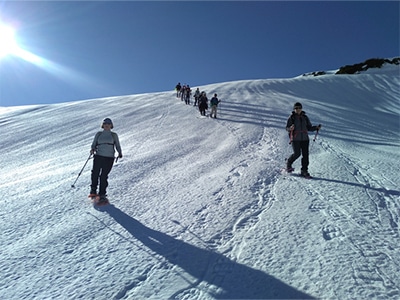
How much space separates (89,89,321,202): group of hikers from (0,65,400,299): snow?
0.43 m

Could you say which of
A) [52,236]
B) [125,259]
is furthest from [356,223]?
[52,236]

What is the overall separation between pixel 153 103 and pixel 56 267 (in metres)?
22.0

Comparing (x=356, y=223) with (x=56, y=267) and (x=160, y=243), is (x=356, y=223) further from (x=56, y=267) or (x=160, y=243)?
(x=56, y=267)

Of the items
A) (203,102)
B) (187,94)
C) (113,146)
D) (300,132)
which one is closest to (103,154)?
(113,146)

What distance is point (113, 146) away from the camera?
17.6 feet

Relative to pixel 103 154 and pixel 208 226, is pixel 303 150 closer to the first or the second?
pixel 208 226

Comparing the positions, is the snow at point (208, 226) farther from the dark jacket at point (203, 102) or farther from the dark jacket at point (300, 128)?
the dark jacket at point (203, 102)

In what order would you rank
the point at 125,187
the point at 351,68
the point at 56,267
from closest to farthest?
the point at 56,267 → the point at 125,187 → the point at 351,68

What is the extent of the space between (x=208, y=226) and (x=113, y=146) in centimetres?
256

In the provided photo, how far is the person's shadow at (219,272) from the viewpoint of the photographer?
2.76m

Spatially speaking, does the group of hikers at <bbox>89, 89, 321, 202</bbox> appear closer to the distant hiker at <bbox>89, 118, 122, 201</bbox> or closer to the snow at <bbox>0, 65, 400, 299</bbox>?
the distant hiker at <bbox>89, 118, 122, 201</bbox>

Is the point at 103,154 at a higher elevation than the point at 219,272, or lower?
higher

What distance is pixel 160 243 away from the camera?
12.3ft

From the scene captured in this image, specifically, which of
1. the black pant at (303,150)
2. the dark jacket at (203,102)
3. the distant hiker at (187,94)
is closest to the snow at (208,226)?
the black pant at (303,150)
